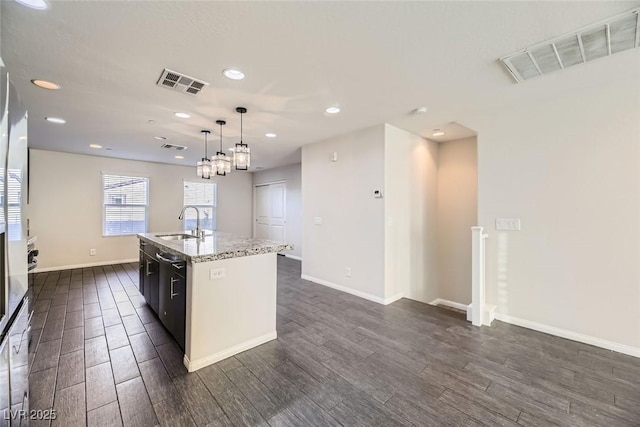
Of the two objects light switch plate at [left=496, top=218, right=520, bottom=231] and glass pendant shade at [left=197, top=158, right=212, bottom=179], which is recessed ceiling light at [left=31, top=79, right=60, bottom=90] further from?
light switch plate at [left=496, top=218, right=520, bottom=231]

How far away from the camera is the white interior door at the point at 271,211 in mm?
7383

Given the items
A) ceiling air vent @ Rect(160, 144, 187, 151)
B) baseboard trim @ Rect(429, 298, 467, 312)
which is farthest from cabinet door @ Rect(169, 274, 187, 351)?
baseboard trim @ Rect(429, 298, 467, 312)

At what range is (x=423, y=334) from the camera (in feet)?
9.25

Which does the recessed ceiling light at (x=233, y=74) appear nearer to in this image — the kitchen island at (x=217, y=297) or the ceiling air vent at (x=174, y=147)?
the kitchen island at (x=217, y=297)

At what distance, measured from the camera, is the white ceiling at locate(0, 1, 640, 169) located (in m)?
1.61

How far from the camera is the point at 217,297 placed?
7.55ft

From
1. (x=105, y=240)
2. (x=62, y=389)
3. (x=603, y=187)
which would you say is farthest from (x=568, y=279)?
(x=105, y=240)

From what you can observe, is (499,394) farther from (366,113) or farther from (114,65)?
(114,65)

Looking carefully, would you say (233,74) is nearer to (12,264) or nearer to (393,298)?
(12,264)

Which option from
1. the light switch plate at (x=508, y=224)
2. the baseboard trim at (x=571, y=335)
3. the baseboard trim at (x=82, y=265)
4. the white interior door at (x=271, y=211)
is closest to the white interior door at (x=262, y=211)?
the white interior door at (x=271, y=211)

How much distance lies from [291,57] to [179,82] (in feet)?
3.69

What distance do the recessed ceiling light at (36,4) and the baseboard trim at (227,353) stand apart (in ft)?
8.28

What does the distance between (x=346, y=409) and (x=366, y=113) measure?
9.66 feet

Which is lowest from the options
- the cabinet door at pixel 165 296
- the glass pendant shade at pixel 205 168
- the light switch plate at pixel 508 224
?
the cabinet door at pixel 165 296
